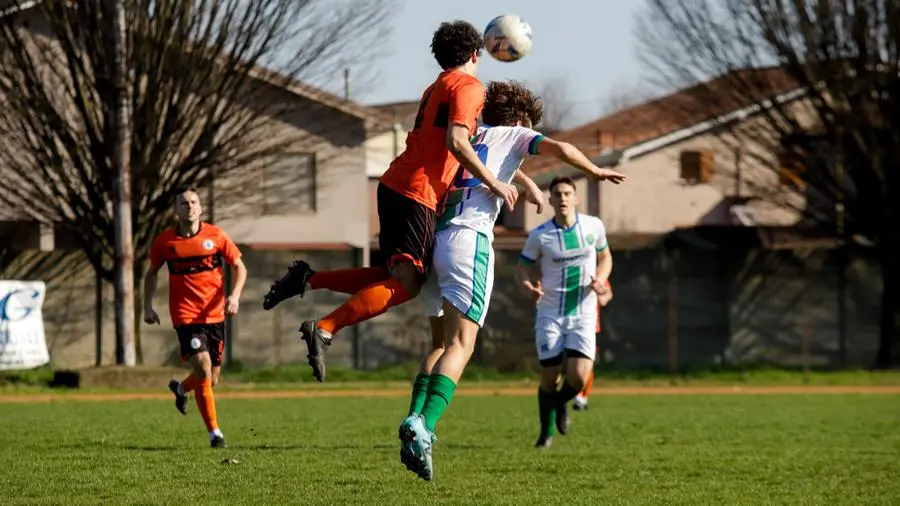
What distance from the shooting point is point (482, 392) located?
2356 cm

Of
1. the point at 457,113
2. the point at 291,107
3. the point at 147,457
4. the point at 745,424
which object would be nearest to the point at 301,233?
the point at 291,107

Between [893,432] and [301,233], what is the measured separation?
79.2ft

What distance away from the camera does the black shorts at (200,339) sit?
1234 centimetres

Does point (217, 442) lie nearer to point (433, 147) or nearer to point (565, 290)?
point (565, 290)

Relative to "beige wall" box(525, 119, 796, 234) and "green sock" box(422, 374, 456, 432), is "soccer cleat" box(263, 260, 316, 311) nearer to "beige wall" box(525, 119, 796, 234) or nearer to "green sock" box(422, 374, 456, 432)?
"green sock" box(422, 374, 456, 432)

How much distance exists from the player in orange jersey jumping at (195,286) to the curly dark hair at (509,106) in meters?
4.03

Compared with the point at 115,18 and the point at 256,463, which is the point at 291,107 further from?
the point at 256,463

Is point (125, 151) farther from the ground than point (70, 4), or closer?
closer

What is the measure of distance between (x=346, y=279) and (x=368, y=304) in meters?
0.51

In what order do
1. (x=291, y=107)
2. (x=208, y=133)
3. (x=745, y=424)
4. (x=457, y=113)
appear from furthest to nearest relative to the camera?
(x=291, y=107) < (x=208, y=133) < (x=745, y=424) < (x=457, y=113)

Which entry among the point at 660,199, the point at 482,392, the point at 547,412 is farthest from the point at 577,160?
the point at 660,199

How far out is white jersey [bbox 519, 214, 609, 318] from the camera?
13273 millimetres

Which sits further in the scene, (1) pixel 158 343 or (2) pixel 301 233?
(2) pixel 301 233

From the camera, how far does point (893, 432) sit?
47.5 feet
